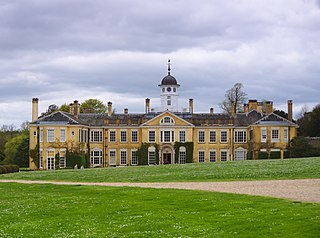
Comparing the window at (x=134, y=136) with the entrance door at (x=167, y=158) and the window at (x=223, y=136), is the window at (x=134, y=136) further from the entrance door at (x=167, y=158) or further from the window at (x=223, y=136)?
the window at (x=223, y=136)

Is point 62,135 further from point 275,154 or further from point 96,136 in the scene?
point 275,154

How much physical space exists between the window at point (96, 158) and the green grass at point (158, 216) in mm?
41476

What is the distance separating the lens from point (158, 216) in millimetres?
17609

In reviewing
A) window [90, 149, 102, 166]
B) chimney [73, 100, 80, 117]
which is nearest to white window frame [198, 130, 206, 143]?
window [90, 149, 102, 166]

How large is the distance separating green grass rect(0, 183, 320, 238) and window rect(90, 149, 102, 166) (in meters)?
41.5

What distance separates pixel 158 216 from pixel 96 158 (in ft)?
163

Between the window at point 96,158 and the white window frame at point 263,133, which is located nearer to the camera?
the white window frame at point 263,133

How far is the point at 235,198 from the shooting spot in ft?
70.8

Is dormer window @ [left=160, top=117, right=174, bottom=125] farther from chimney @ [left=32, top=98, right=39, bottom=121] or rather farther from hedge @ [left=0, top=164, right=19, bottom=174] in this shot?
hedge @ [left=0, top=164, right=19, bottom=174]

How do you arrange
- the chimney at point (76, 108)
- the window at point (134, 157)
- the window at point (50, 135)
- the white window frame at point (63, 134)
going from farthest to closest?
the chimney at point (76, 108) → the window at point (134, 157) → the window at point (50, 135) → the white window frame at point (63, 134)


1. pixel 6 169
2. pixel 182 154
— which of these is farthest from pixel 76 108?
pixel 6 169

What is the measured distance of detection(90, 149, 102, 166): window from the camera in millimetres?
66688

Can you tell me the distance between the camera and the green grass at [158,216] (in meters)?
14.9

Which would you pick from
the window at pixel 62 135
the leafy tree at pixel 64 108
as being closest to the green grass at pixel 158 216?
the window at pixel 62 135
